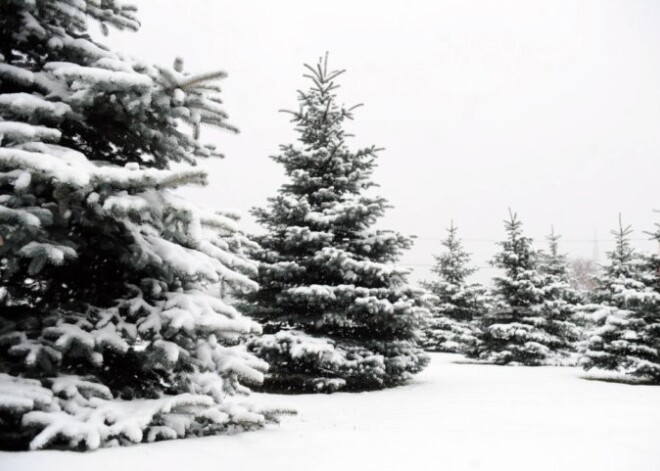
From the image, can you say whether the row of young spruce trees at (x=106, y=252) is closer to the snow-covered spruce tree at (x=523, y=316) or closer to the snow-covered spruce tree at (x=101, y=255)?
the snow-covered spruce tree at (x=101, y=255)

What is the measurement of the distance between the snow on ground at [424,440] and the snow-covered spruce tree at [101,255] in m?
0.25

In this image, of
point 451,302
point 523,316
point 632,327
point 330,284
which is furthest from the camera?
point 451,302

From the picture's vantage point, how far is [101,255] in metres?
4.43

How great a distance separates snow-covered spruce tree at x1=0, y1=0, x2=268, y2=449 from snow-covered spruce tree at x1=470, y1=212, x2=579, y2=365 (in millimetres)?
15313

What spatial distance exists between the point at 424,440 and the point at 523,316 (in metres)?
15.8

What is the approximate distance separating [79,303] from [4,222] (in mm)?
1013

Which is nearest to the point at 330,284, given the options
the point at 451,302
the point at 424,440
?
the point at 424,440

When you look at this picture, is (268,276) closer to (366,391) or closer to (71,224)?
(366,391)

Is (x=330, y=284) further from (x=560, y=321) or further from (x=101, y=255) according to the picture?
(x=560, y=321)

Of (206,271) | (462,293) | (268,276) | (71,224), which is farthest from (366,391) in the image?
(462,293)

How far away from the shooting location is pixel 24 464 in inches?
120

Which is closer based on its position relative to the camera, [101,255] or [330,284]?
[101,255]

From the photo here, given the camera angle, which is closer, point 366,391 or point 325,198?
point 366,391

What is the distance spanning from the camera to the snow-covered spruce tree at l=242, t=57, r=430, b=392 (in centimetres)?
971
